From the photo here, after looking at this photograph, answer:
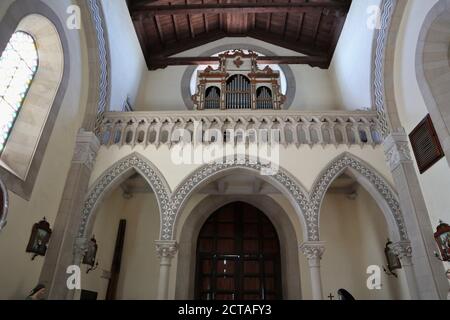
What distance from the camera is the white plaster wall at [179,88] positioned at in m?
9.05

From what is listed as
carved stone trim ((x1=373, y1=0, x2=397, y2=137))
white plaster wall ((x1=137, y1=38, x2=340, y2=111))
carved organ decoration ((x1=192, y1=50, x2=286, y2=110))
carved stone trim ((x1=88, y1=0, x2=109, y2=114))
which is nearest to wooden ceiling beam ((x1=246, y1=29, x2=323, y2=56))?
white plaster wall ((x1=137, y1=38, x2=340, y2=111))

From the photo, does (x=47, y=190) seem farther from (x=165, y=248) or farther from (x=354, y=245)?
(x=354, y=245)

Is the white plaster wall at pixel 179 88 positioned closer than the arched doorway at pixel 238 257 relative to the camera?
No

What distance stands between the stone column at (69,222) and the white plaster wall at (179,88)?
128 inches

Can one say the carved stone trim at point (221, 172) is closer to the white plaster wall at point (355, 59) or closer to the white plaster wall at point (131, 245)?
the white plaster wall at point (131, 245)

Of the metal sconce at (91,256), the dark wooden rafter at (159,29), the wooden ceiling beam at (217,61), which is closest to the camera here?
the metal sconce at (91,256)

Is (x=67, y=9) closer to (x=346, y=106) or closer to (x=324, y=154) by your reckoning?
(x=324, y=154)

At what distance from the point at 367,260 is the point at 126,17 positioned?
27.8 feet

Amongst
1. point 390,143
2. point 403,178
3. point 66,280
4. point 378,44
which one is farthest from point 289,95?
point 66,280

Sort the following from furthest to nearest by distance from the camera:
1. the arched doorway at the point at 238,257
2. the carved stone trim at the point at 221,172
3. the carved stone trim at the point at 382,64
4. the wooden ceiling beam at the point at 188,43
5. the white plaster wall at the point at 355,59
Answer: the wooden ceiling beam at the point at 188,43 → the arched doorway at the point at 238,257 → the white plaster wall at the point at 355,59 → the carved stone trim at the point at 382,64 → the carved stone trim at the point at 221,172

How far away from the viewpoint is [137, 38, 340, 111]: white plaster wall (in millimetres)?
9055

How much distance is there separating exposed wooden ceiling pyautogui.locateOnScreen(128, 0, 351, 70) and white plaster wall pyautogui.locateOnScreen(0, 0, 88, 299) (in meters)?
2.93

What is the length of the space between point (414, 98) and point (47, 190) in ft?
21.6

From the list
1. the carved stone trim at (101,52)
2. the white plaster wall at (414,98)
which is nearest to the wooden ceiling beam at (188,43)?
the carved stone trim at (101,52)
